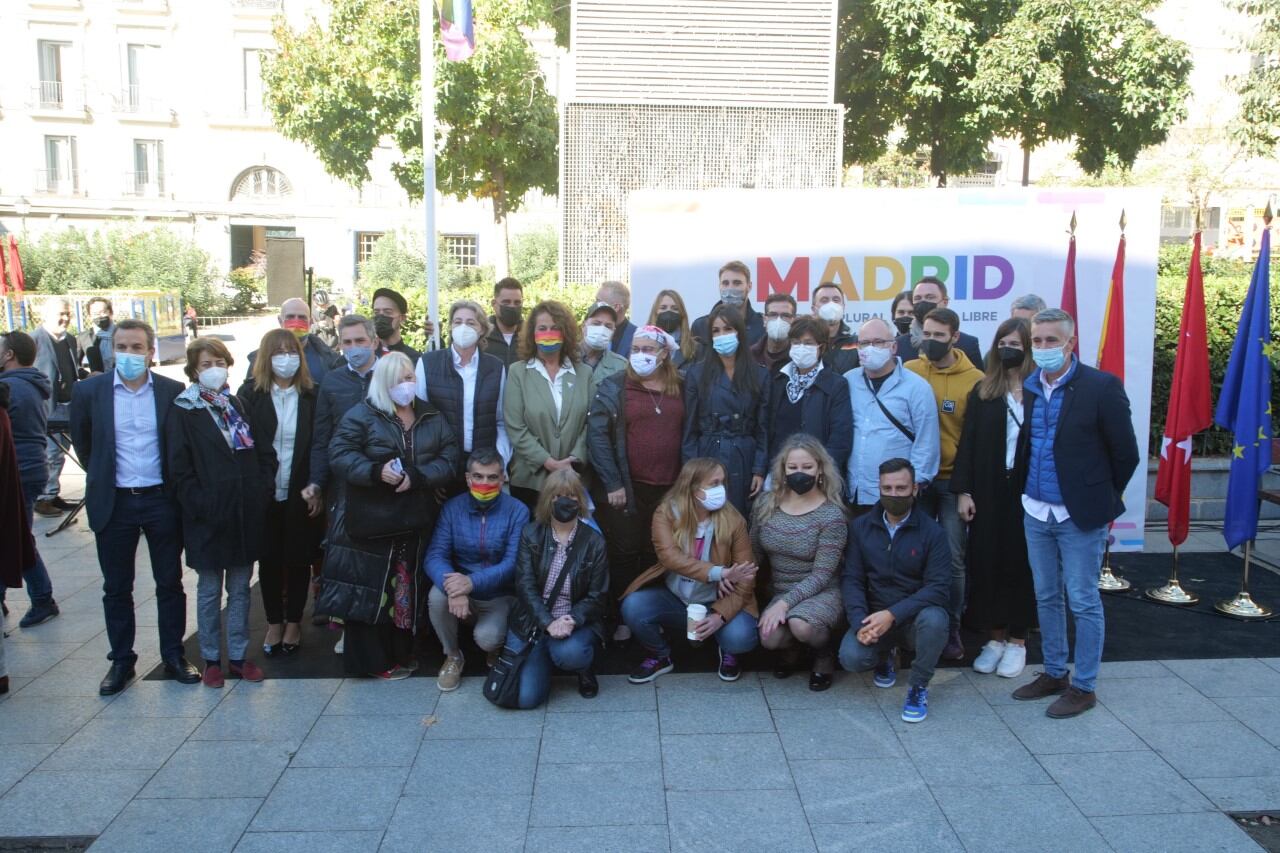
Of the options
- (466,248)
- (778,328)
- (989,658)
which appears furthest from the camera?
(466,248)

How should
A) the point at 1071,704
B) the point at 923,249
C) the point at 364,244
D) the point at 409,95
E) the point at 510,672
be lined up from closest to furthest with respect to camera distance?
the point at 1071,704 < the point at 510,672 < the point at 923,249 < the point at 409,95 < the point at 364,244

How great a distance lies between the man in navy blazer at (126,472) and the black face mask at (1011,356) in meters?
4.17

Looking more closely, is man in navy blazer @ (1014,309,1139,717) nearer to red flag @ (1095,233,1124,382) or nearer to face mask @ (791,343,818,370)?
face mask @ (791,343,818,370)

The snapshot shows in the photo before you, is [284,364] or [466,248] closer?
[284,364]

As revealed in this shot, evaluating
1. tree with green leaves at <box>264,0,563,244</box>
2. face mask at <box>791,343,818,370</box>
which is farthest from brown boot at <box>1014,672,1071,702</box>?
tree with green leaves at <box>264,0,563,244</box>

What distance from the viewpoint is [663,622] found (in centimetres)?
552

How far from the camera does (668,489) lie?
5.92m

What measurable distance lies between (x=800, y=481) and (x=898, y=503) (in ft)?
1.59

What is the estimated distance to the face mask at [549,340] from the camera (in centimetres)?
591

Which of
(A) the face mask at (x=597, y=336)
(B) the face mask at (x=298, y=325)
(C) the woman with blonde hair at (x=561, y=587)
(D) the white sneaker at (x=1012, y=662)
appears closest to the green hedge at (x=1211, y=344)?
(D) the white sneaker at (x=1012, y=662)

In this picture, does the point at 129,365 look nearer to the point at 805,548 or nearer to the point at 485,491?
the point at 485,491

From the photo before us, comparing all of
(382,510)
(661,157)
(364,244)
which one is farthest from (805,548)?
(364,244)

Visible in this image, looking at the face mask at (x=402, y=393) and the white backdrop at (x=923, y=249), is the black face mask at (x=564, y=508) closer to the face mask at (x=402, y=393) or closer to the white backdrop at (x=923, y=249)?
the face mask at (x=402, y=393)

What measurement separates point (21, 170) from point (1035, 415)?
46459 mm
